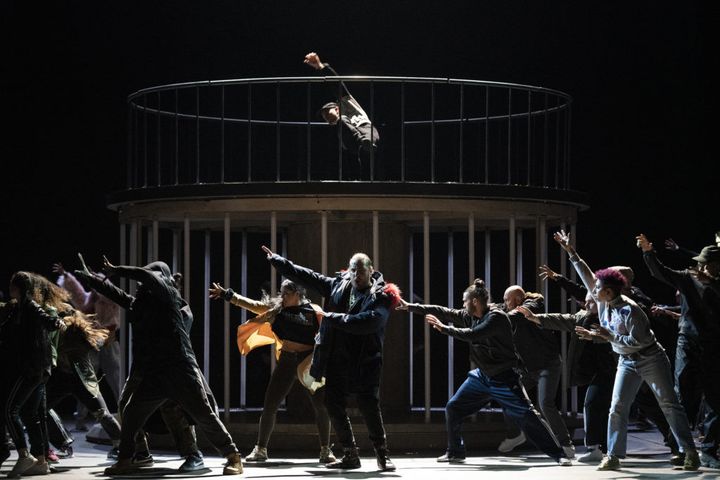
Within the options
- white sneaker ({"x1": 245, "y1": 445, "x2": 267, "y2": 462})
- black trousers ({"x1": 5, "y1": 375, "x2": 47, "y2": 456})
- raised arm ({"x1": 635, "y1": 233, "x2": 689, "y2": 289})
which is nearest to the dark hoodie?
black trousers ({"x1": 5, "y1": 375, "x2": 47, "y2": 456})

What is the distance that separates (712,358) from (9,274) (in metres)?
7.54

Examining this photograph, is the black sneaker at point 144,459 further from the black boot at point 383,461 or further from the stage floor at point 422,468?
the black boot at point 383,461

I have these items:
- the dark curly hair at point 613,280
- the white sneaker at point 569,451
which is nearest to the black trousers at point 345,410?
the white sneaker at point 569,451

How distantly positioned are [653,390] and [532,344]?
140 cm

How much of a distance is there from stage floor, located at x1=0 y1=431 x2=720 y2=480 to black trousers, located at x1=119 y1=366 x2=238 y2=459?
1.09 feet

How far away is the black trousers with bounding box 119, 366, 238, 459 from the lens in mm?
9008

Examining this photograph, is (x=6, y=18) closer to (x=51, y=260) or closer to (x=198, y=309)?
(x=51, y=260)

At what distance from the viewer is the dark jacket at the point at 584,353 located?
1002cm

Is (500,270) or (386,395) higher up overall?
(500,270)

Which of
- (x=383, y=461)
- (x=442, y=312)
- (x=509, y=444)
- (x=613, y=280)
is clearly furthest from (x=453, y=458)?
(x=613, y=280)

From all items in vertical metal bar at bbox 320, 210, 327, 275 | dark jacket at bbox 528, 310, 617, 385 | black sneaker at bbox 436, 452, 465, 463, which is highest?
vertical metal bar at bbox 320, 210, 327, 275

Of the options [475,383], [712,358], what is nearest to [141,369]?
[475,383]

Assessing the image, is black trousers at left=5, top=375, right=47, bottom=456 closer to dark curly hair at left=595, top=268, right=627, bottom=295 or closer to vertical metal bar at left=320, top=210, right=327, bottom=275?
vertical metal bar at left=320, top=210, right=327, bottom=275

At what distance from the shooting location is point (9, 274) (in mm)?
14039
